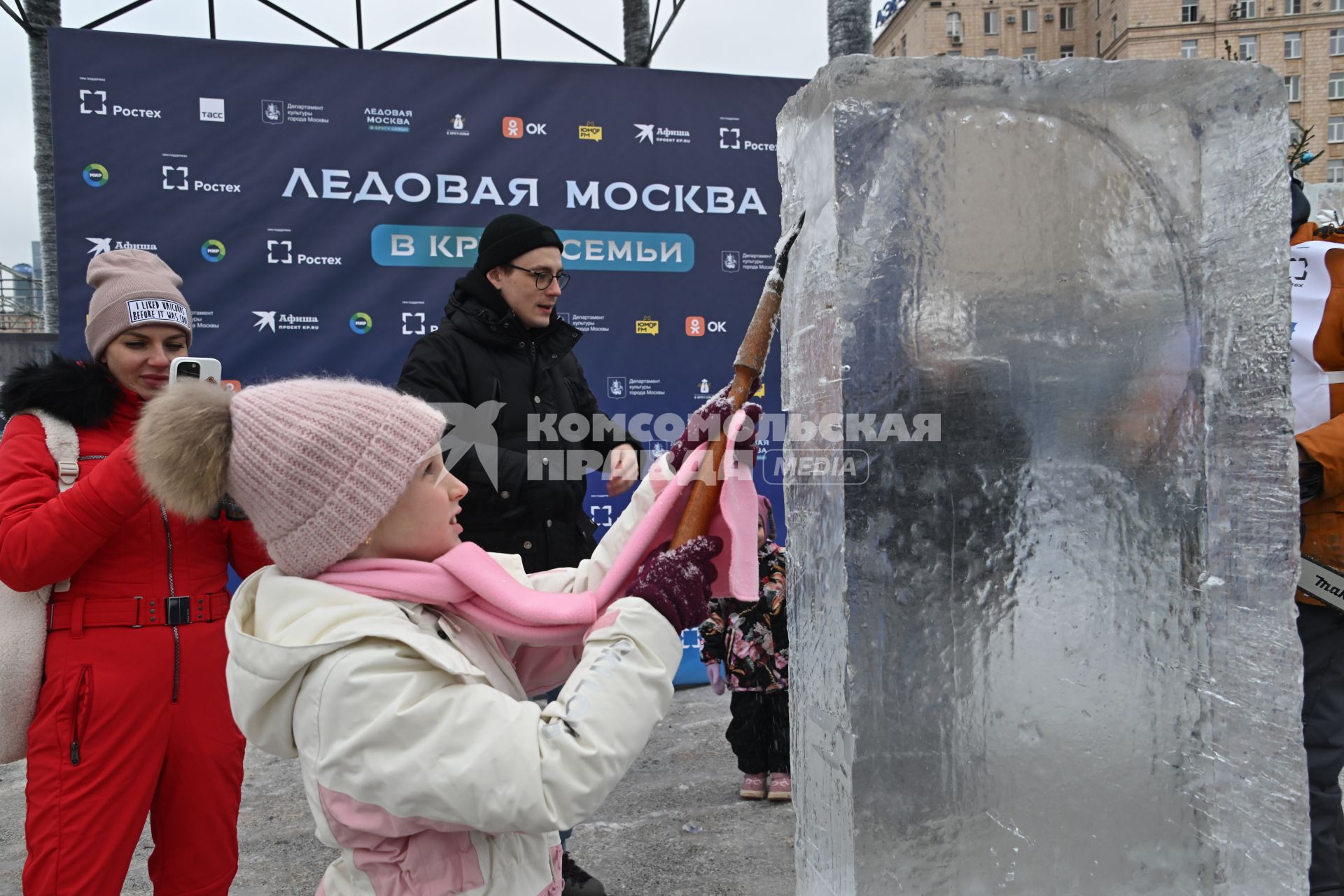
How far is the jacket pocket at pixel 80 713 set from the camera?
1792mm

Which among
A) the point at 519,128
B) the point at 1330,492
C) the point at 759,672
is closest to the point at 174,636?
the point at 759,672

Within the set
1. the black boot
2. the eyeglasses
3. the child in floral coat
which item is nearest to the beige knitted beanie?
the eyeglasses

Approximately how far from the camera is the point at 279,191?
3.95 metres

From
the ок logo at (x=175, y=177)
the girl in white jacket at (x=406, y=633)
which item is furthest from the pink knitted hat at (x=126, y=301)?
the ок logo at (x=175, y=177)

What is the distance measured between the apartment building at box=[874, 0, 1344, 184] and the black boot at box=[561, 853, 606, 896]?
36415mm

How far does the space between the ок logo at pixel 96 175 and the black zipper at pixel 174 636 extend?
8.14ft

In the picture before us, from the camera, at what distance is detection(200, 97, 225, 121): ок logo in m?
3.84

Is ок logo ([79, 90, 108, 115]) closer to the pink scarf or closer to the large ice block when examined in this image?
the pink scarf

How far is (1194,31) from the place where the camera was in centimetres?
3669

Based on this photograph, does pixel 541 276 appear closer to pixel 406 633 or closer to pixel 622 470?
pixel 622 470

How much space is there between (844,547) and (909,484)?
0.13m

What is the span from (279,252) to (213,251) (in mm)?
260

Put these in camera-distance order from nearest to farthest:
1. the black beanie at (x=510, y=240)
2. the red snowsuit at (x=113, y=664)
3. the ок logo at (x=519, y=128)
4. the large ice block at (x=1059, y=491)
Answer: the large ice block at (x=1059, y=491) → the red snowsuit at (x=113, y=664) → the black beanie at (x=510, y=240) → the ок logo at (x=519, y=128)

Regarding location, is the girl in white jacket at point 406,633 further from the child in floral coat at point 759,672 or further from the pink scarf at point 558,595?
the child in floral coat at point 759,672
